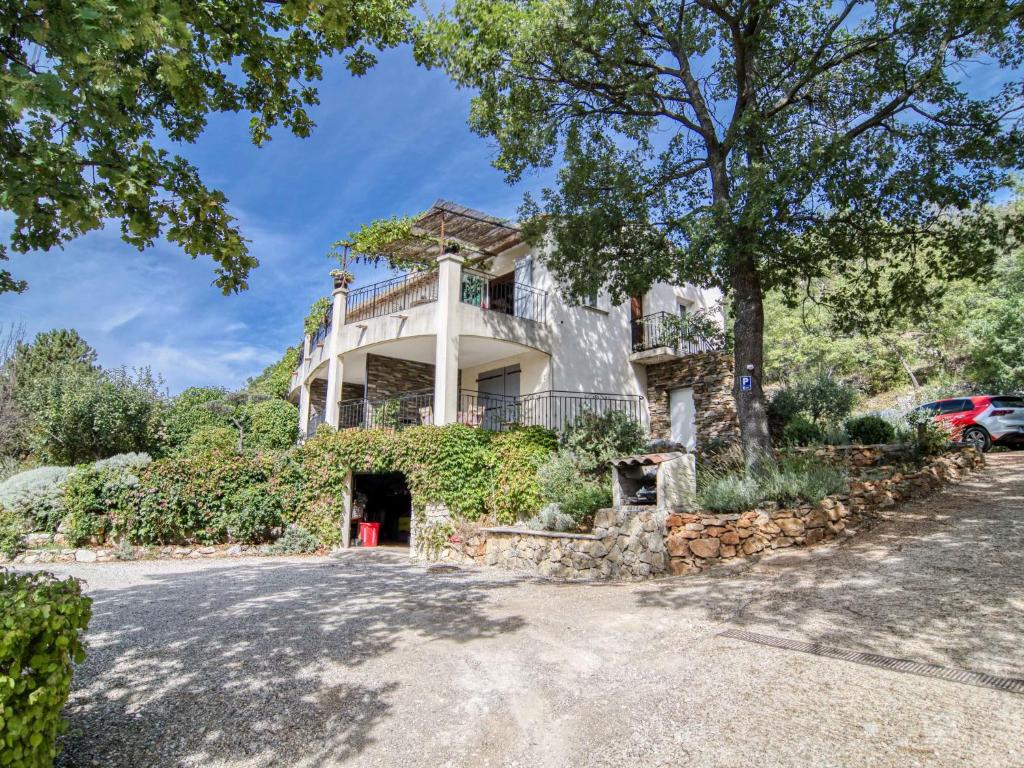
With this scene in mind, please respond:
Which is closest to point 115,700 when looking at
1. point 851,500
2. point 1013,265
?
point 851,500

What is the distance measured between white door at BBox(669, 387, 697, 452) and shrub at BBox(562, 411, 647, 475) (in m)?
4.79

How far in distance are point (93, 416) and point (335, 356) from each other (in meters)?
7.37

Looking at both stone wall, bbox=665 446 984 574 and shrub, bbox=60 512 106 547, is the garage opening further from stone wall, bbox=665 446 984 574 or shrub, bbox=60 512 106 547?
stone wall, bbox=665 446 984 574

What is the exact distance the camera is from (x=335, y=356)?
52.0 feet

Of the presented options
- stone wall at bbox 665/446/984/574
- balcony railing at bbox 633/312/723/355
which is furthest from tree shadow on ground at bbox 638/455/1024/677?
balcony railing at bbox 633/312/723/355

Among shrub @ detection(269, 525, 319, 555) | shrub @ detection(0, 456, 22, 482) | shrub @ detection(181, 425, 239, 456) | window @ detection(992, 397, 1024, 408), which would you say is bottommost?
shrub @ detection(269, 525, 319, 555)

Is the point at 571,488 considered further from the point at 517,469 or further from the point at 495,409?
the point at 495,409

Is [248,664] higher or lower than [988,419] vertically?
lower

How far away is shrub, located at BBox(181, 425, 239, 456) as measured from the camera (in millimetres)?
18016

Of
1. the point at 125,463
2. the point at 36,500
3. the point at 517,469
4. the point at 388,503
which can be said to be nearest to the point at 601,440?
the point at 517,469

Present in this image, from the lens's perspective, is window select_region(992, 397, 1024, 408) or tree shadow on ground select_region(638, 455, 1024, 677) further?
window select_region(992, 397, 1024, 408)

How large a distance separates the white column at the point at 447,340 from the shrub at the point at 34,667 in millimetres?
10167

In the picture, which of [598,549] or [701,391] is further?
[701,391]

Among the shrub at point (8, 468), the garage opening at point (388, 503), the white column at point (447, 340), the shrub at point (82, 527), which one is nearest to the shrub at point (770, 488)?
the white column at point (447, 340)
